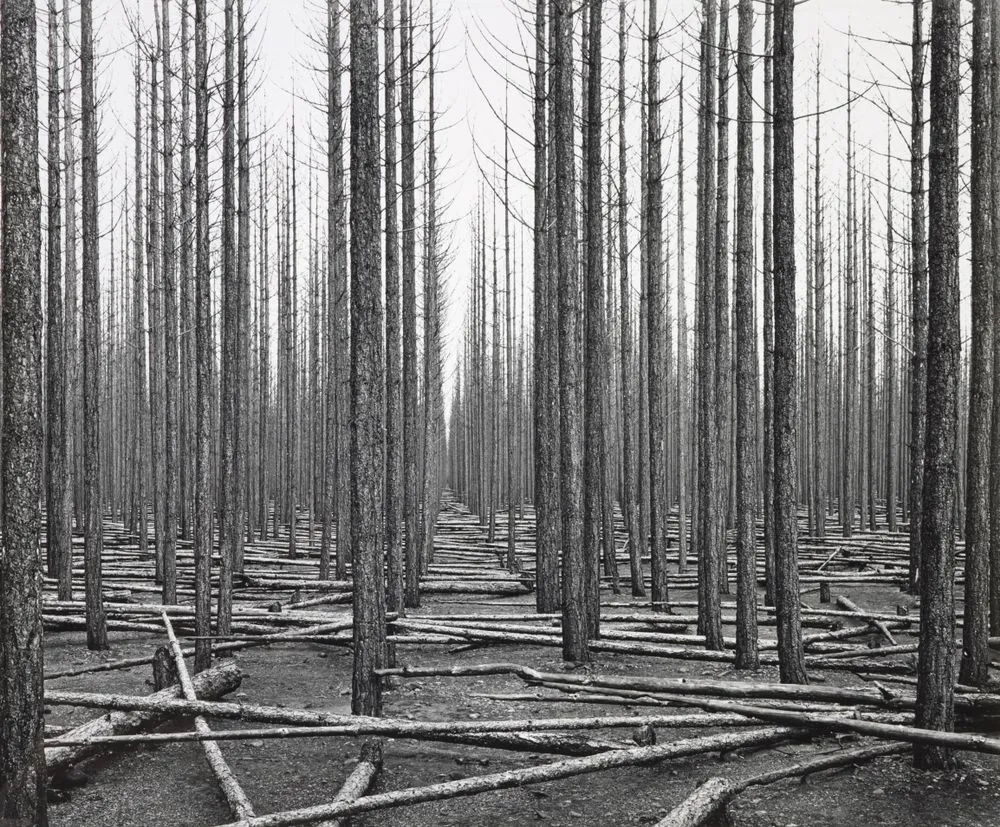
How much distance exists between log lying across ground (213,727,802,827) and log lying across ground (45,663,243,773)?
135 cm

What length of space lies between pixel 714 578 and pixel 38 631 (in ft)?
17.6

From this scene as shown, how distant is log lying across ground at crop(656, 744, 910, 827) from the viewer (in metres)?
3.84

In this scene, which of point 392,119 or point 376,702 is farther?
point 392,119

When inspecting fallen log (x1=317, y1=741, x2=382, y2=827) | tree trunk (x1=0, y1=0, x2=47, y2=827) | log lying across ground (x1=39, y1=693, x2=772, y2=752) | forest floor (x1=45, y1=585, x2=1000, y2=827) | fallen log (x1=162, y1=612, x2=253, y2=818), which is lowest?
forest floor (x1=45, y1=585, x2=1000, y2=827)

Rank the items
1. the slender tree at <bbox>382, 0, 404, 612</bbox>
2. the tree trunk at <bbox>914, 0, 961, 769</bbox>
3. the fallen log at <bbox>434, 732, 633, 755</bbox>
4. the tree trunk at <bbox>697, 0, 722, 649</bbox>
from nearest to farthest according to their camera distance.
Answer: the tree trunk at <bbox>914, 0, 961, 769</bbox>
the fallen log at <bbox>434, 732, 633, 755</bbox>
the tree trunk at <bbox>697, 0, 722, 649</bbox>
the slender tree at <bbox>382, 0, 404, 612</bbox>

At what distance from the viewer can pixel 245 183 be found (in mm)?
9203

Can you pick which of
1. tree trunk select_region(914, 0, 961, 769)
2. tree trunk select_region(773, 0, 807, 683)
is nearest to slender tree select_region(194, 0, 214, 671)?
tree trunk select_region(773, 0, 807, 683)

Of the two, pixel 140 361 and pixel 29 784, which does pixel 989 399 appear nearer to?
pixel 29 784

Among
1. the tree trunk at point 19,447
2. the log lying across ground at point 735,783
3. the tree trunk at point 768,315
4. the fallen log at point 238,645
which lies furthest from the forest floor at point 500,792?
the tree trunk at point 768,315

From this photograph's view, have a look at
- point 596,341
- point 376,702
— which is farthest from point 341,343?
point 376,702

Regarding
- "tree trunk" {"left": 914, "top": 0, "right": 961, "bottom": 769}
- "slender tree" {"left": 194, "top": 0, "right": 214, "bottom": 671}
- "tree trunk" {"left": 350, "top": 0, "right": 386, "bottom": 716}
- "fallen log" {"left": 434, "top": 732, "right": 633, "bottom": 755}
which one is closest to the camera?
"tree trunk" {"left": 914, "top": 0, "right": 961, "bottom": 769}

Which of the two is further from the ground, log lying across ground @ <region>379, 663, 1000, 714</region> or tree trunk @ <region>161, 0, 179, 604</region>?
tree trunk @ <region>161, 0, 179, 604</region>

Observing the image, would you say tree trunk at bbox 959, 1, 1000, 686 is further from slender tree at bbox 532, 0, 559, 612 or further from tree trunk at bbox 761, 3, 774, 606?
slender tree at bbox 532, 0, 559, 612

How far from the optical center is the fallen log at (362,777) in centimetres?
408
